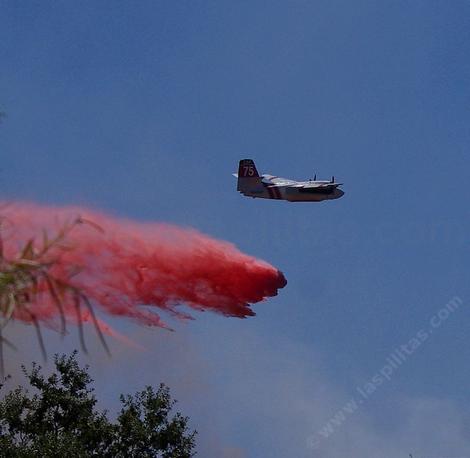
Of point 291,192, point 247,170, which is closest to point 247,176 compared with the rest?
point 247,170

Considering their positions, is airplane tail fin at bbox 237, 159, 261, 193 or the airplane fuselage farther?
airplane tail fin at bbox 237, 159, 261, 193

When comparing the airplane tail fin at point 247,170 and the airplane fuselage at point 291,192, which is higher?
the airplane tail fin at point 247,170

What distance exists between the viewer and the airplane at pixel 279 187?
88.1 metres

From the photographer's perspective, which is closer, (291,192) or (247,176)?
(291,192)

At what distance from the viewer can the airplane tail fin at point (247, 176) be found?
93125 mm

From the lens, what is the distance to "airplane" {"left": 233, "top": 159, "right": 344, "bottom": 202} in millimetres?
88062

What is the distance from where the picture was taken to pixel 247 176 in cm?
9400

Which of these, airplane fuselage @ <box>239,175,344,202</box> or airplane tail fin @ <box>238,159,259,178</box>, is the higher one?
airplane tail fin @ <box>238,159,259,178</box>

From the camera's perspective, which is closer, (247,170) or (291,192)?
(291,192)

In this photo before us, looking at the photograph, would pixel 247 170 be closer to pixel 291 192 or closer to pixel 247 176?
pixel 247 176

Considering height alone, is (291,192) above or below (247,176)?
below

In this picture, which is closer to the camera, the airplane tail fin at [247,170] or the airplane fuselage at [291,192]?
the airplane fuselage at [291,192]

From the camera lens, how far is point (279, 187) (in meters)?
91.3

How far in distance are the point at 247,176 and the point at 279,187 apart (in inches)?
170
